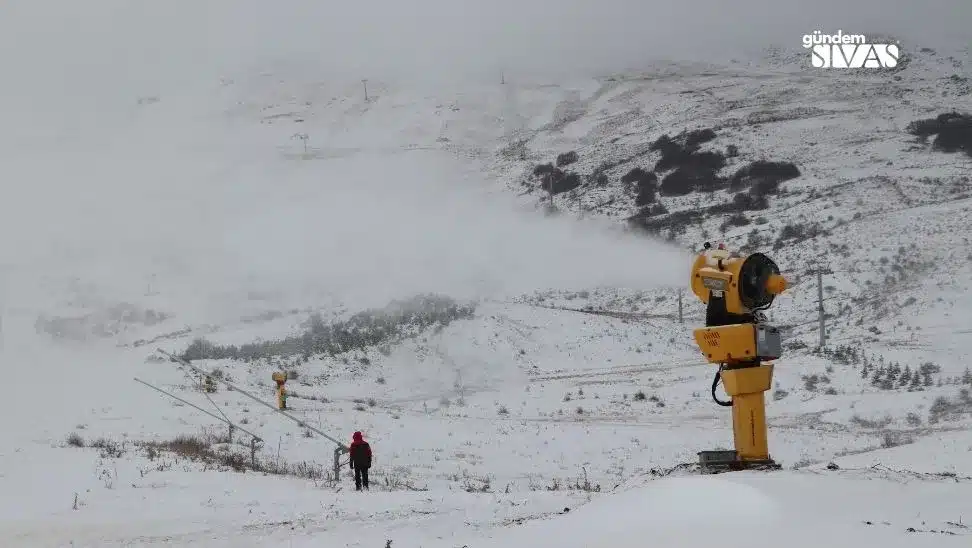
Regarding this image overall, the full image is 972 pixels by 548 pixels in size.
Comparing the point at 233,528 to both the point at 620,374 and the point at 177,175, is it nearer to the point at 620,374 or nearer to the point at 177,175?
the point at 620,374

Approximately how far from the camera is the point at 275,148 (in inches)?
2849

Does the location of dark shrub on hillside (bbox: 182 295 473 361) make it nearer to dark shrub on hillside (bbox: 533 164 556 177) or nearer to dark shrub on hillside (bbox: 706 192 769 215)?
dark shrub on hillside (bbox: 706 192 769 215)

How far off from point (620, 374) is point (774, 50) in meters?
56.6

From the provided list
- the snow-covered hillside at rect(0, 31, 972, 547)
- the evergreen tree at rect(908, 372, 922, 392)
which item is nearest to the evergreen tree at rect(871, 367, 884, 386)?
the snow-covered hillside at rect(0, 31, 972, 547)

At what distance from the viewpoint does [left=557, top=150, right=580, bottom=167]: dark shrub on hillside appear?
6272 cm

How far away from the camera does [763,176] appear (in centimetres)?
5144

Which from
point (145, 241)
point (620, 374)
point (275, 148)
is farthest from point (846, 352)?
point (275, 148)

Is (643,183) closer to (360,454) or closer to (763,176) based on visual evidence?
(763,176)

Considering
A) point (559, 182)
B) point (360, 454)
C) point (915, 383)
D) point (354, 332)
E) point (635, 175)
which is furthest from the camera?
point (559, 182)

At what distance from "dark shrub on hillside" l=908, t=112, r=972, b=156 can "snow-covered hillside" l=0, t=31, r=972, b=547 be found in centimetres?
83

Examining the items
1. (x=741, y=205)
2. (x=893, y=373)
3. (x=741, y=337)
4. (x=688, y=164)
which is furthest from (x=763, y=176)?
(x=741, y=337)

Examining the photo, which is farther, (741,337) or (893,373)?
(893,373)

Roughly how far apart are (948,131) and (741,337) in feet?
171

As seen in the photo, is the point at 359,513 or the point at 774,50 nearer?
the point at 359,513
